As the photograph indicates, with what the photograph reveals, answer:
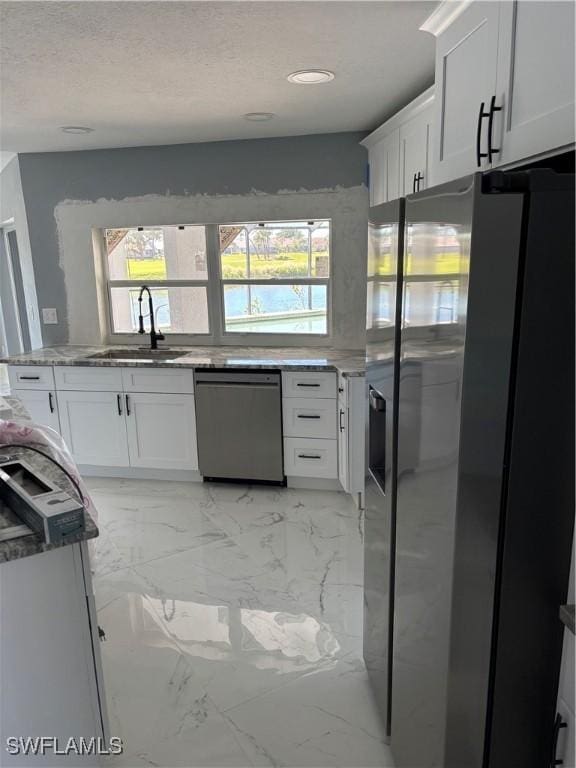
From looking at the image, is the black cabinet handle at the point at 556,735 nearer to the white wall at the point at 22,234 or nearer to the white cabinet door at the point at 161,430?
the white cabinet door at the point at 161,430

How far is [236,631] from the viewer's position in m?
2.45

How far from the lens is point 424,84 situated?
2719 millimetres

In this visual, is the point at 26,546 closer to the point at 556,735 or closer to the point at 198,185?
the point at 556,735

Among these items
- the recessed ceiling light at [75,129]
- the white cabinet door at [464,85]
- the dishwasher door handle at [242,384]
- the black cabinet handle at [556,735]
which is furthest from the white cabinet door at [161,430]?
the black cabinet handle at [556,735]

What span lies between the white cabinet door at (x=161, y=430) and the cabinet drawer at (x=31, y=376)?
2.05 feet

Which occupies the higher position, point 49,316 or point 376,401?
point 49,316

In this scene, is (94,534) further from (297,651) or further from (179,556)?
(179,556)

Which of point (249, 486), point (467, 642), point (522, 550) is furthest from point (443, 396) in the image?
point (249, 486)

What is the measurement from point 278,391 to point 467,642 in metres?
2.55

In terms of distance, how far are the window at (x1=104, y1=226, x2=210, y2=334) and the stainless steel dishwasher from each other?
91cm

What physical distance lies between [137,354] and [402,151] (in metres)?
2.54

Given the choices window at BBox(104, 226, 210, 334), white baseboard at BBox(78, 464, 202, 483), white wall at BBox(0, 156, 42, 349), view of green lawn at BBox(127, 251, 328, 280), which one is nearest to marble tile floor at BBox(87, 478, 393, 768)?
white baseboard at BBox(78, 464, 202, 483)

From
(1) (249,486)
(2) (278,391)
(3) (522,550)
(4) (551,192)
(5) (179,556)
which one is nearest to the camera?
(4) (551,192)

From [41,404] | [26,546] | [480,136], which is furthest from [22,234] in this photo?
[480,136]
